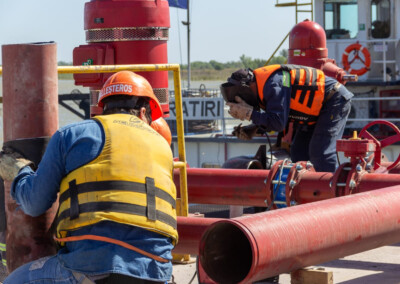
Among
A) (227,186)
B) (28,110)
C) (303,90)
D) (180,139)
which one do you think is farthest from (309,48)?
(28,110)

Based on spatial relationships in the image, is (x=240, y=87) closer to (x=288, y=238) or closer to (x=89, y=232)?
(x=288, y=238)

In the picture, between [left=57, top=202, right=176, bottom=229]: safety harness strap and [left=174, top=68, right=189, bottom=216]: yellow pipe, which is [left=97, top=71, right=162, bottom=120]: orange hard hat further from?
[left=174, top=68, right=189, bottom=216]: yellow pipe

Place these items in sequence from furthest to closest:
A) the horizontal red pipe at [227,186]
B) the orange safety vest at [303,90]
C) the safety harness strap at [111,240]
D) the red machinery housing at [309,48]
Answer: the red machinery housing at [309,48], the orange safety vest at [303,90], the horizontal red pipe at [227,186], the safety harness strap at [111,240]

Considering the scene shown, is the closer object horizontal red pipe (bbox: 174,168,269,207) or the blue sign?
horizontal red pipe (bbox: 174,168,269,207)

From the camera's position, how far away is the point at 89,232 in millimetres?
3361

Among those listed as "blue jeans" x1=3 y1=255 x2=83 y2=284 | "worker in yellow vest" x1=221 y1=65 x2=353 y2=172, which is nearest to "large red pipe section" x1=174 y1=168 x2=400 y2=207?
"worker in yellow vest" x1=221 y1=65 x2=353 y2=172

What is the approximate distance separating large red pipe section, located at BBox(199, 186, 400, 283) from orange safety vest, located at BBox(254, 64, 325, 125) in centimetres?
270

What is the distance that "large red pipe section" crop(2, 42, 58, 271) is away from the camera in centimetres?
391

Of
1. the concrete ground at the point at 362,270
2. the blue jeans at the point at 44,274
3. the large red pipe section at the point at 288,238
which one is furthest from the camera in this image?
the concrete ground at the point at 362,270

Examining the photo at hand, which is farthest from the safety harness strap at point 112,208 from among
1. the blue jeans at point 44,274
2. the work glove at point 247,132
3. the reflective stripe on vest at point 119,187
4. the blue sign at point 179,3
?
the blue sign at point 179,3

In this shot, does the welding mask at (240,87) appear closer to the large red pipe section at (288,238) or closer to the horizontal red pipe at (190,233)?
the horizontal red pipe at (190,233)

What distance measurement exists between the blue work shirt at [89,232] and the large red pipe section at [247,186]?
242cm

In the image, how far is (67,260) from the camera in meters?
3.41

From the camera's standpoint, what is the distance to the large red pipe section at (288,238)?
3.60 metres
